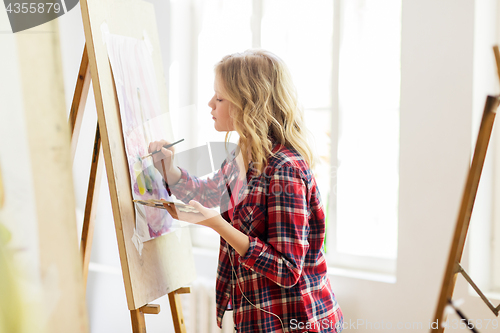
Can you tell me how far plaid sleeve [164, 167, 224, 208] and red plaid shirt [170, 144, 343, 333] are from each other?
0.08 meters

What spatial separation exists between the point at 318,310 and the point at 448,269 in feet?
2.08

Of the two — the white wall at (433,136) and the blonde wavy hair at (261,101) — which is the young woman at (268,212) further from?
the white wall at (433,136)

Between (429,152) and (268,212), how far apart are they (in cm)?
73

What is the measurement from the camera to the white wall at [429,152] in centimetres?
141

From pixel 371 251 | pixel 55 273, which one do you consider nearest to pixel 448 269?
pixel 55 273

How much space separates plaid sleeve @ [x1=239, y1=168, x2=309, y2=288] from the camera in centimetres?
106

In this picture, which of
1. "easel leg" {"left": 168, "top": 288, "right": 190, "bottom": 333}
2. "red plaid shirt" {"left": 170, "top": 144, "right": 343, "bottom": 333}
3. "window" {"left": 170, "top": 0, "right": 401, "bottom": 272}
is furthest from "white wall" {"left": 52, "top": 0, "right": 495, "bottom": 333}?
"easel leg" {"left": 168, "top": 288, "right": 190, "bottom": 333}

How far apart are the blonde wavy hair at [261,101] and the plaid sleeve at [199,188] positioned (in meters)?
0.20

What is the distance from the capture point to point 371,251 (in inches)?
71.9

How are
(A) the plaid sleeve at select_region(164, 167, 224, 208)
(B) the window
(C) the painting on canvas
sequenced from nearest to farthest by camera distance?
(C) the painting on canvas
(A) the plaid sleeve at select_region(164, 167, 224, 208)
(B) the window

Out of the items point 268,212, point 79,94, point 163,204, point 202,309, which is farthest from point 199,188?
point 202,309

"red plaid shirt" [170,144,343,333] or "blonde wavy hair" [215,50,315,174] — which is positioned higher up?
"blonde wavy hair" [215,50,315,174]

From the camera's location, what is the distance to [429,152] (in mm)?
1478

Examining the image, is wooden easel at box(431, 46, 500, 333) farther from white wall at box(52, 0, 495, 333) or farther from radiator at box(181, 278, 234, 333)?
radiator at box(181, 278, 234, 333)
